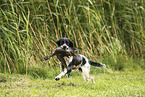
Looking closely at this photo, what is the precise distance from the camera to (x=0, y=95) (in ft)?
10.1

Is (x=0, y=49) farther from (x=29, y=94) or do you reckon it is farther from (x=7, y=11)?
(x=29, y=94)

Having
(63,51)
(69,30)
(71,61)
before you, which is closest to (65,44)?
(63,51)

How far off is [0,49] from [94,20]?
244 cm

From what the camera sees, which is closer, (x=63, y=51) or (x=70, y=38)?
(x=63, y=51)

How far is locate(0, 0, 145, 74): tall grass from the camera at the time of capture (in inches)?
194

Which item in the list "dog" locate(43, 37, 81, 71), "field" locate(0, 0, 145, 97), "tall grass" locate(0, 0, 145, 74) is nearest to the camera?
"dog" locate(43, 37, 81, 71)

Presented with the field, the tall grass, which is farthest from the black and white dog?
the tall grass

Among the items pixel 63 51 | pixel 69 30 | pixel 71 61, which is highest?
pixel 69 30

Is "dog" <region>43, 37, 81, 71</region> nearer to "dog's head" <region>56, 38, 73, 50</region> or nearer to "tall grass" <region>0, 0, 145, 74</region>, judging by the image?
"dog's head" <region>56, 38, 73, 50</region>

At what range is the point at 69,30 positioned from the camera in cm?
552

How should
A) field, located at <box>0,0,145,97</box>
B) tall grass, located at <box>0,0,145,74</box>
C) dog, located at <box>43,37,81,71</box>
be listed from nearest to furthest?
dog, located at <box>43,37,81,71</box> < field, located at <box>0,0,145,97</box> < tall grass, located at <box>0,0,145,74</box>

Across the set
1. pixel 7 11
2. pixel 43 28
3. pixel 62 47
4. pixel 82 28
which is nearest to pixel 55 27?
pixel 43 28

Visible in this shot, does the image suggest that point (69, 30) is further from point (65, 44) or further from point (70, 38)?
point (65, 44)

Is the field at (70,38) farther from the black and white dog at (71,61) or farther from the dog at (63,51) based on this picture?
the dog at (63,51)
